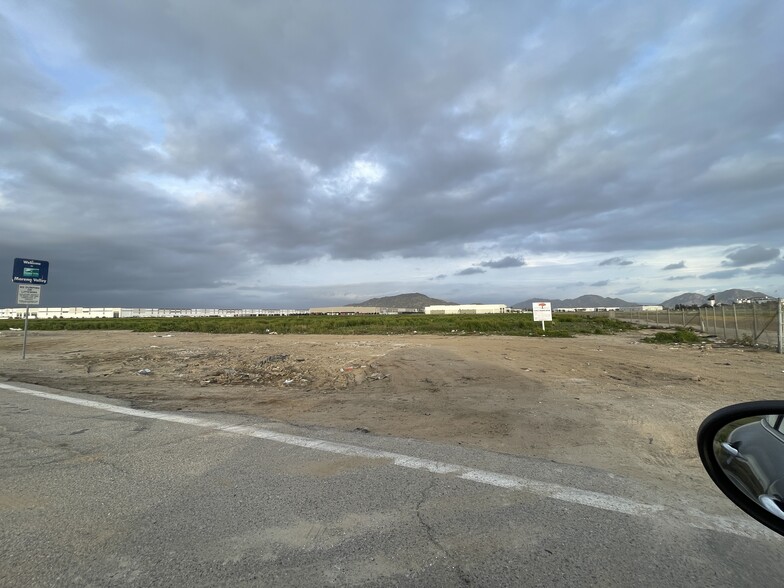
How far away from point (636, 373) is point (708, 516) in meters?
10.1

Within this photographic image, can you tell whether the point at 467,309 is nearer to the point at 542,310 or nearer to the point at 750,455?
the point at 542,310

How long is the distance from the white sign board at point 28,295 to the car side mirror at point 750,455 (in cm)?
2264

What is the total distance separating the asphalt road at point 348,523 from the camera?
2.96 m

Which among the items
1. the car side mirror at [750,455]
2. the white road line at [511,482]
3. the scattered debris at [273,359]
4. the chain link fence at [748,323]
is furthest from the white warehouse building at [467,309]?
the car side mirror at [750,455]

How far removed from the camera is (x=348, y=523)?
12.0 ft

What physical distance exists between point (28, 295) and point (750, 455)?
23363mm

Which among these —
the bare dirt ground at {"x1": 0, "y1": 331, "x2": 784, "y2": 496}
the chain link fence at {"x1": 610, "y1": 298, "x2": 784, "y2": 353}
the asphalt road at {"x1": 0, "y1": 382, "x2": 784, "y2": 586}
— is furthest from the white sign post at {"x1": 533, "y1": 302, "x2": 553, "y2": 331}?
the asphalt road at {"x1": 0, "y1": 382, "x2": 784, "y2": 586}

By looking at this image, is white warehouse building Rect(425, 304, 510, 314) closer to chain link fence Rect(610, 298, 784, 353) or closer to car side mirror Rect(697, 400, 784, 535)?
chain link fence Rect(610, 298, 784, 353)

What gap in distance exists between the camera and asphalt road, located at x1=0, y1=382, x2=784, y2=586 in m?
2.96

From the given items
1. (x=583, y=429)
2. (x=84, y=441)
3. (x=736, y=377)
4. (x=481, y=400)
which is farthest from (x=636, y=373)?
(x=84, y=441)

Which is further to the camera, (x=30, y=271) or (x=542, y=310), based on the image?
(x=542, y=310)

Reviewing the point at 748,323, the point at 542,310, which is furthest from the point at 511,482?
the point at 542,310

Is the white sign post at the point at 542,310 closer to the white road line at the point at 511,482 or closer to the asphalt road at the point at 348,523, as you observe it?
the asphalt road at the point at 348,523

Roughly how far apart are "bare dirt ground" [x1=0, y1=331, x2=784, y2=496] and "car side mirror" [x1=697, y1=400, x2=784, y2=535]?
240 cm
